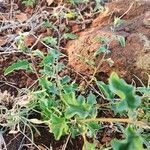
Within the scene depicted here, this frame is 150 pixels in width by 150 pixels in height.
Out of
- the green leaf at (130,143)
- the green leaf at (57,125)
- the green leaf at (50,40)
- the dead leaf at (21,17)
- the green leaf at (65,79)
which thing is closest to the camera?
the green leaf at (130,143)

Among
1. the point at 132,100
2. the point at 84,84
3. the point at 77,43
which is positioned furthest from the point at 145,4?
the point at 132,100

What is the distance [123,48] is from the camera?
1.49m

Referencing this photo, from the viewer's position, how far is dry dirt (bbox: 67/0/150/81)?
1443mm

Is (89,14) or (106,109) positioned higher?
(89,14)

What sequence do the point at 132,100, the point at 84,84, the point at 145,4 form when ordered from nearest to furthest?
1. the point at 132,100
2. the point at 84,84
3. the point at 145,4

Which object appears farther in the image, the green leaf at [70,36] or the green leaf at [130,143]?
the green leaf at [70,36]

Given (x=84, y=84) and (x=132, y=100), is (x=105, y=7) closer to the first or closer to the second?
(x=84, y=84)

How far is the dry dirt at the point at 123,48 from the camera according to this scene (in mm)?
1443

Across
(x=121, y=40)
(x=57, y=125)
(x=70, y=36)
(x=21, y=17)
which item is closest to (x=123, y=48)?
(x=121, y=40)

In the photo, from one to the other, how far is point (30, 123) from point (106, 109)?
26 cm

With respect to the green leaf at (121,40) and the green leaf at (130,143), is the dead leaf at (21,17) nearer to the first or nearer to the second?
the green leaf at (121,40)

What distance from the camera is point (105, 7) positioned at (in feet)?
5.82

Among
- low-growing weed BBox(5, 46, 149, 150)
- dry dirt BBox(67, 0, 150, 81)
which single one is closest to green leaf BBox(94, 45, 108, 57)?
dry dirt BBox(67, 0, 150, 81)

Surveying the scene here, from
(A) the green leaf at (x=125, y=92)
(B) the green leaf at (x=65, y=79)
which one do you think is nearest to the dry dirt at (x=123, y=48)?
(B) the green leaf at (x=65, y=79)
